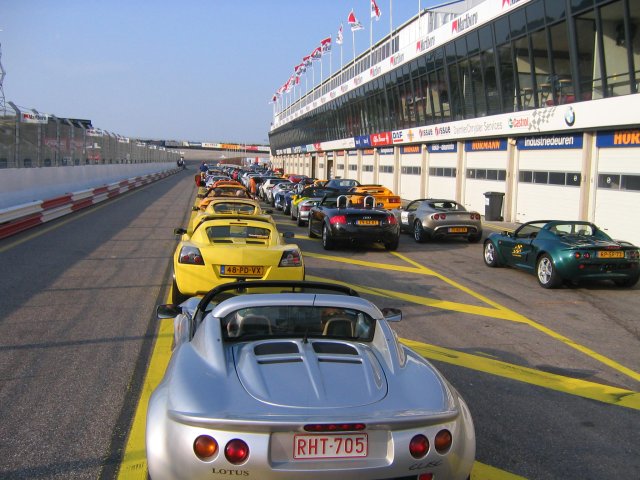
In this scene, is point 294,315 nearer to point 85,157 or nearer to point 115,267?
point 115,267

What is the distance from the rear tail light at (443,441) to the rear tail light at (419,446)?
5 centimetres

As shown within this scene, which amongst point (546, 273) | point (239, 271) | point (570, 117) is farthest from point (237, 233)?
point (570, 117)

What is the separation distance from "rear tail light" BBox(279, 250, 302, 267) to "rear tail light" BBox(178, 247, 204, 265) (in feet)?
3.36

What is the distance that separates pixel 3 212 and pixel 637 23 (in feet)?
57.8

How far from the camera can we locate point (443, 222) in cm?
1653

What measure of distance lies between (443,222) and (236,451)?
1435 cm

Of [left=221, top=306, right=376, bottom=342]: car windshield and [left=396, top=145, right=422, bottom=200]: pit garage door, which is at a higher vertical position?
[left=396, top=145, right=422, bottom=200]: pit garage door

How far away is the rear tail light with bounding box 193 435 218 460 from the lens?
9.00ft

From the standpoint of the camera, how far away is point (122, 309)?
793 centimetres

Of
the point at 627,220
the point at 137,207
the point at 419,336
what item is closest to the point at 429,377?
the point at 419,336

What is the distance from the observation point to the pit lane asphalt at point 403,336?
406 centimetres

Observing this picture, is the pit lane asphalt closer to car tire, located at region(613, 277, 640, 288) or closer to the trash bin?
car tire, located at region(613, 277, 640, 288)

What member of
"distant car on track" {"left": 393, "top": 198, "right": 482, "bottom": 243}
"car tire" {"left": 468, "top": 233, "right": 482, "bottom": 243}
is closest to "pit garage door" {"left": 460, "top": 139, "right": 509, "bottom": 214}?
"car tire" {"left": 468, "top": 233, "right": 482, "bottom": 243}

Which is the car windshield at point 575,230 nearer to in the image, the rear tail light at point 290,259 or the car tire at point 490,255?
the car tire at point 490,255
